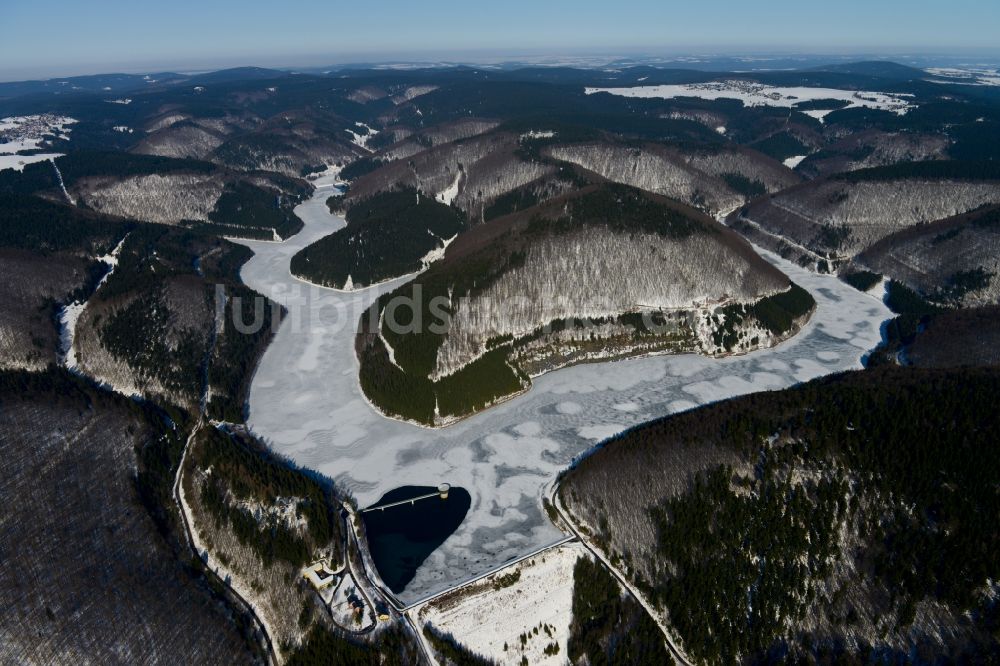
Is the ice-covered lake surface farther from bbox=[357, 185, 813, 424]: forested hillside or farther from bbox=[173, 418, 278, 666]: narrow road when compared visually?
bbox=[173, 418, 278, 666]: narrow road

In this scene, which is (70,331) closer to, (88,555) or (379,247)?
(88,555)

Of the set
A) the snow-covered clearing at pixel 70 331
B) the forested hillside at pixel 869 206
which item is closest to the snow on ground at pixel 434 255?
the snow-covered clearing at pixel 70 331

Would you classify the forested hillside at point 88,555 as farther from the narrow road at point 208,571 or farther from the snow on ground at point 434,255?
the snow on ground at point 434,255

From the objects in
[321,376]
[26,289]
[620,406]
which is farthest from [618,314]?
[26,289]

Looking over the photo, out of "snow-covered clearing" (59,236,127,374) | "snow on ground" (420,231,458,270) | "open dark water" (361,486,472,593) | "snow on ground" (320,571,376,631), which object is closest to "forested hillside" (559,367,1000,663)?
"open dark water" (361,486,472,593)

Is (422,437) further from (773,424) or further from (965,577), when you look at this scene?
(965,577)

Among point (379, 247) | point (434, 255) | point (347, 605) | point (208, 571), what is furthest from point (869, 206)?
point (208, 571)
